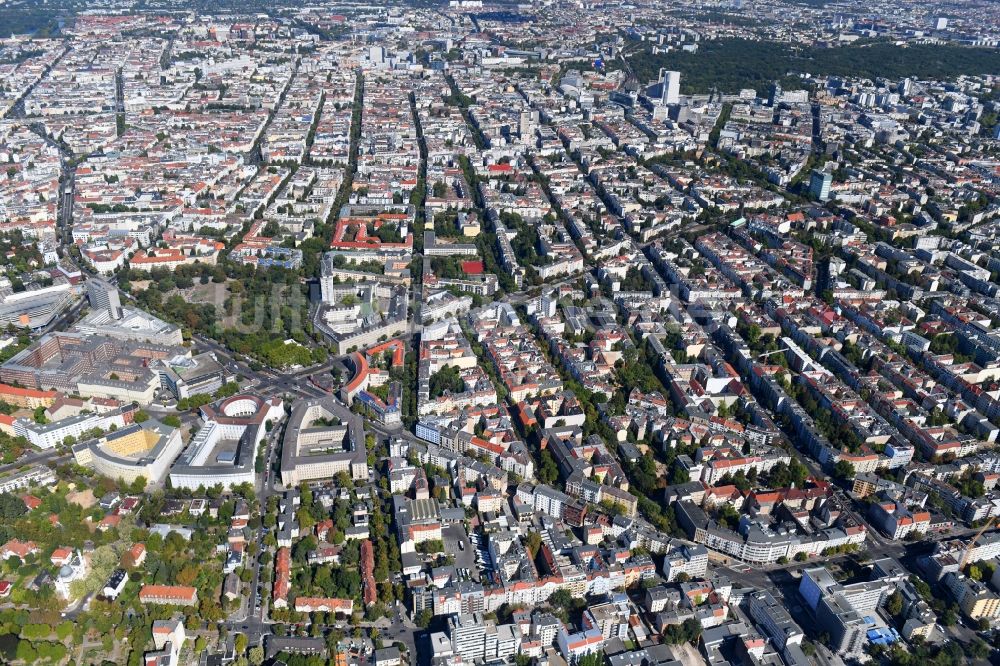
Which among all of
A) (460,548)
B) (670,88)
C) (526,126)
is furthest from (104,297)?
(670,88)

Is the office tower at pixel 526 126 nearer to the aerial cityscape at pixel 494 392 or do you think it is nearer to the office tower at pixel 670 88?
the aerial cityscape at pixel 494 392

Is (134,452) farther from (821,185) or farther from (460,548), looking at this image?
(821,185)

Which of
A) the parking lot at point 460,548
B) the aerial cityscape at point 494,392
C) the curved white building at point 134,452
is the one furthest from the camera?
the curved white building at point 134,452

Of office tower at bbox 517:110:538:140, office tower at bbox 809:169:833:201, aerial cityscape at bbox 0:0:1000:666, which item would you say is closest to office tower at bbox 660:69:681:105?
aerial cityscape at bbox 0:0:1000:666

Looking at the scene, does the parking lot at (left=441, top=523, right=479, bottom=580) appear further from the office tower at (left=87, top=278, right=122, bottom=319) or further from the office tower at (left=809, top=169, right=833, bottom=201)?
the office tower at (left=809, top=169, right=833, bottom=201)

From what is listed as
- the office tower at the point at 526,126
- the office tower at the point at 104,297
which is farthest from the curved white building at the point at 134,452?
the office tower at the point at 526,126

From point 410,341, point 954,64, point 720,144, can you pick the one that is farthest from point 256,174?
point 954,64

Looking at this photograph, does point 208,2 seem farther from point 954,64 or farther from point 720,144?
point 954,64
